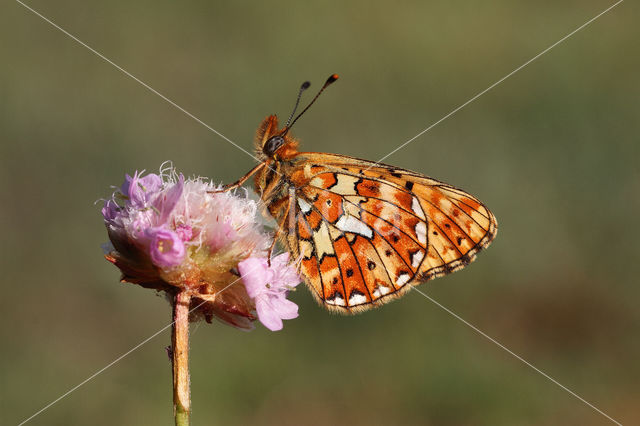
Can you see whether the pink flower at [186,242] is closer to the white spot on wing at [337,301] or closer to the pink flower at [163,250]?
the pink flower at [163,250]

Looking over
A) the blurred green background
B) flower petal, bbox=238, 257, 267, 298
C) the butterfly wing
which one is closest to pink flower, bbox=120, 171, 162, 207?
flower petal, bbox=238, 257, 267, 298

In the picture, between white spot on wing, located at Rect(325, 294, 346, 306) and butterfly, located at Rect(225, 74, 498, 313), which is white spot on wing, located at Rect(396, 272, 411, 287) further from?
white spot on wing, located at Rect(325, 294, 346, 306)

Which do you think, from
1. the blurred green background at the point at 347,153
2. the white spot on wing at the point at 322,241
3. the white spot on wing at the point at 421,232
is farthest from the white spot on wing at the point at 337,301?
the blurred green background at the point at 347,153

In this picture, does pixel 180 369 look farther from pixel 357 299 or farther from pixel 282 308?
pixel 357 299

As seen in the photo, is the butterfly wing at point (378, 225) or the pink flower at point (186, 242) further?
the butterfly wing at point (378, 225)

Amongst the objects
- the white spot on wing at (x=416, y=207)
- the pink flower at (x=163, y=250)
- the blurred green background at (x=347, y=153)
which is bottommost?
the blurred green background at (x=347, y=153)
